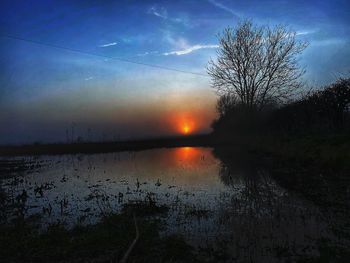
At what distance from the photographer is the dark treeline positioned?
1152 inches

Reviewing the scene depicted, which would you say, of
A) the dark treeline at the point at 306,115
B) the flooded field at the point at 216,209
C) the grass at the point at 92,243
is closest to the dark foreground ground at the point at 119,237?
the grass at the point at 92,243

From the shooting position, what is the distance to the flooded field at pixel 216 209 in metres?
7.04

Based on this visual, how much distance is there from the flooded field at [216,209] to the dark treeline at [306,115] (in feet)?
48.9

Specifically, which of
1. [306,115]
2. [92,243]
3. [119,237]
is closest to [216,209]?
[119,237]

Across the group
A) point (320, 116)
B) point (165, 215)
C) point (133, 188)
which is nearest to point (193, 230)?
point (165, 215)

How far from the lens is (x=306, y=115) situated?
36.7 metres

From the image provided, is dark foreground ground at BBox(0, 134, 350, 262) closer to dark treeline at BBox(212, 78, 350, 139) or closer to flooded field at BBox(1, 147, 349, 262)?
flooded field at BBox(1, 147, 349, 262)

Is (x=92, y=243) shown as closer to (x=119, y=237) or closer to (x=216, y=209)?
(x=119, y=237)

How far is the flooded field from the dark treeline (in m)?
14.9

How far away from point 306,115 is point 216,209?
29.6 meters

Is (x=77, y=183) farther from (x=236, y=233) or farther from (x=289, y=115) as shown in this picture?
(x=289, y=115)

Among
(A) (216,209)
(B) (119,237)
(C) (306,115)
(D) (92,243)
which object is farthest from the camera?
(C) (306,115)

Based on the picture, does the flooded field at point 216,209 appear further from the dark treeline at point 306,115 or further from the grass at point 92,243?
the dark treeline at point 306,115

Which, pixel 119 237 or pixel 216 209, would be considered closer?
pixel 119 237
